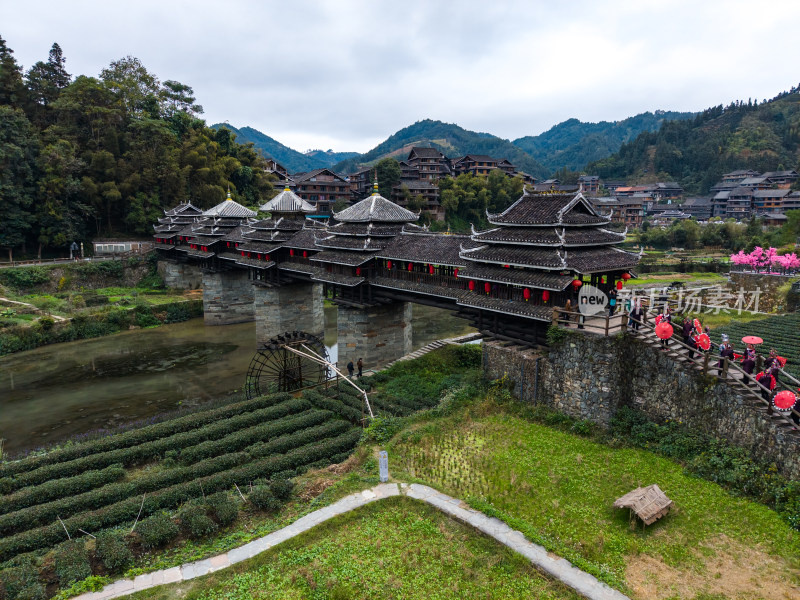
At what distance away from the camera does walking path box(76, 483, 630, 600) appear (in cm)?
1123

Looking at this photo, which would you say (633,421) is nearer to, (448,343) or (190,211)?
(448,343)

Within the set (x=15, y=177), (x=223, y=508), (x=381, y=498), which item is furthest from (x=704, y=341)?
(x=15, y=177)

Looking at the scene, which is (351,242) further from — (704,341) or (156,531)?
(704,341)

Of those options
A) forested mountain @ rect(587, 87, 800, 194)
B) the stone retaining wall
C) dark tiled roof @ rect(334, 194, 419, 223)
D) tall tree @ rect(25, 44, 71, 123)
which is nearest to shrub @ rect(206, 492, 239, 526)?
the stone retaining wall

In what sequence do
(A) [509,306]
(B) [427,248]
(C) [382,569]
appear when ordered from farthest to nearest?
(B) [427,248] < (A) [509,306] < (C) [382,569]

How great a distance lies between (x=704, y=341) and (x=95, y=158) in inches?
2827

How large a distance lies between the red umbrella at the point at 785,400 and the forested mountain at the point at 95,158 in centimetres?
6968

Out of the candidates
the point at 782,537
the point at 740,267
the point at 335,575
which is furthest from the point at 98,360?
the point at 740,267

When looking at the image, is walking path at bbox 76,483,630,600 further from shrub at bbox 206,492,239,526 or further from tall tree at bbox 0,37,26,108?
tall tree at bbox 0,37,26,108

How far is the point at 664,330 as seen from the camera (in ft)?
56.3

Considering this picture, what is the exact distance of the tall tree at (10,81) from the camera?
6209 centimetres

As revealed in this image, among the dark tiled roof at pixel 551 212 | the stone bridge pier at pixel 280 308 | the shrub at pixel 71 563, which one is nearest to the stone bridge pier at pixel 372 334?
the stone bridge pier at pixel 280 308

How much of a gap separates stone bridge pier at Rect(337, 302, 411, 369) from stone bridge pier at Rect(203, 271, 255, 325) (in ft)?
68.3

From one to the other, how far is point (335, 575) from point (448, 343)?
20.7 meters
